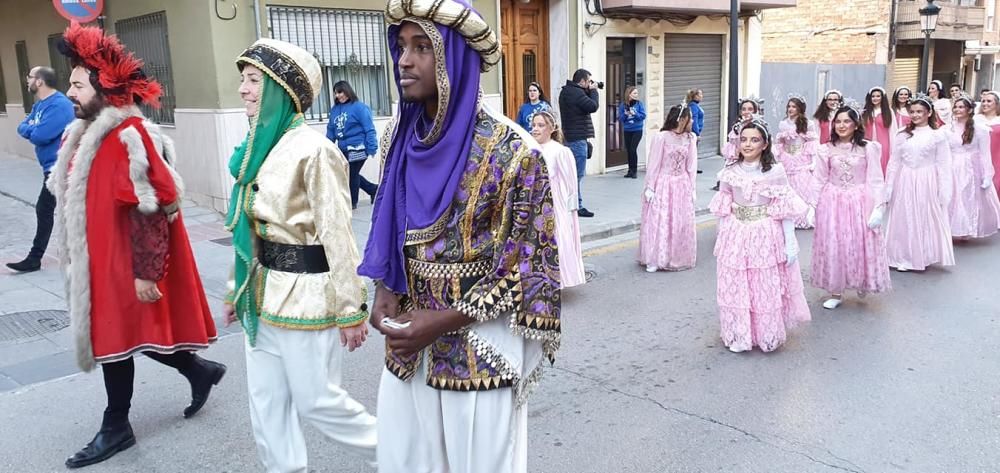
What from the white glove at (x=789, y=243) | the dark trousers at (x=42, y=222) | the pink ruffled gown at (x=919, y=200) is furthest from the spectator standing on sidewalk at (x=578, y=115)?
the dark trousers at (x=42, y=222)

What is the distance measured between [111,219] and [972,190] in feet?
31.2

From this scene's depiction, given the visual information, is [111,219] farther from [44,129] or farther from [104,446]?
[44,129]

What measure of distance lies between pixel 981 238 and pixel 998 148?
1522 millimetres

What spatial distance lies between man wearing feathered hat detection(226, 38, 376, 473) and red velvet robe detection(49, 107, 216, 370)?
0.84m

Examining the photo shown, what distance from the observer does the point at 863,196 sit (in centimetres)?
692

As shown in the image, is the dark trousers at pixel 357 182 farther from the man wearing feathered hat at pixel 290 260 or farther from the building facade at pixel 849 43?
the building facade at pixel 849 43

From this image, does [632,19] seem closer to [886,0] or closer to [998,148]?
[998,148]

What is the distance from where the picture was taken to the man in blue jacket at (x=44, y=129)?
739 cm

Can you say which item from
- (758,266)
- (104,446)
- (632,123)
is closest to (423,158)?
(104,446)

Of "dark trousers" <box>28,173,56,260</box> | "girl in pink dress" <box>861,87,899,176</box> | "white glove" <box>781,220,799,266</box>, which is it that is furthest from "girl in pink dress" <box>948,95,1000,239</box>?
"dark trousers" <box>28,173,56,260</box>

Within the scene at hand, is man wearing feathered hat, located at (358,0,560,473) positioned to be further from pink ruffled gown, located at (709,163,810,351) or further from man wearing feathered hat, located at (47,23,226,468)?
pink ruffled gown, located at (709,163,810,351)

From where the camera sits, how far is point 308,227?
3.13 m

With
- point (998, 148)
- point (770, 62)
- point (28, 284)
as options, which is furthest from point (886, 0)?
point (28, 284)

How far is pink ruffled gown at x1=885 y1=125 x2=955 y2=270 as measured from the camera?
26.5 feet
